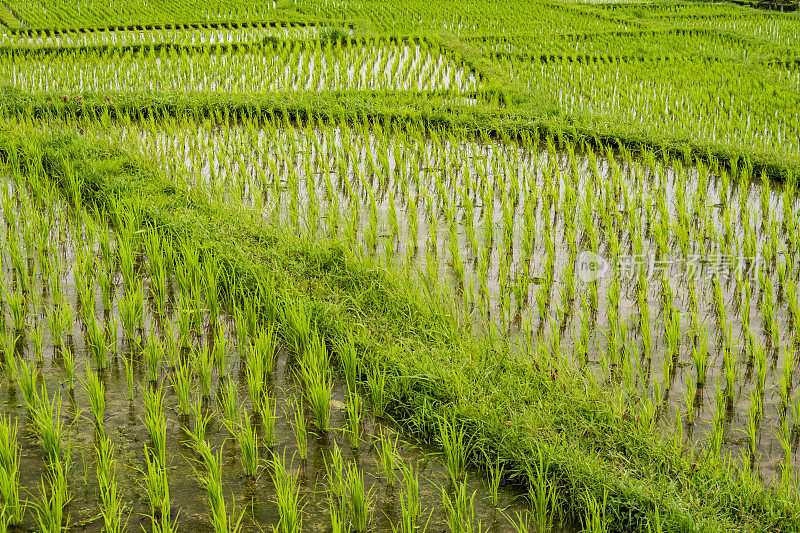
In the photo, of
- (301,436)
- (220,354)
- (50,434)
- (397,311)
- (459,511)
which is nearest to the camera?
(459,511)

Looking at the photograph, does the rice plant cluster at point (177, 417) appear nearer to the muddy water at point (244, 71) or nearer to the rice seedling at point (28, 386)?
the rice seedling at point (28, 386)

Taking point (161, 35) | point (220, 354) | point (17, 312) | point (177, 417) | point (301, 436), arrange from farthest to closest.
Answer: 1. point (161, 35)
2. point (17, 312)
3. point (220, 354)
4. point (177, 417)
5. point (301, 436)

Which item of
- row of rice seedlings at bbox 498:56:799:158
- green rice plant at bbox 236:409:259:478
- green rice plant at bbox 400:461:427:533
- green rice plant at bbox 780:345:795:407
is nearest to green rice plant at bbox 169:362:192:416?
green rice plant at bbox 236:409:259:478

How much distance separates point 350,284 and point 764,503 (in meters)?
2.06

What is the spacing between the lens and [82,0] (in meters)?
14.1

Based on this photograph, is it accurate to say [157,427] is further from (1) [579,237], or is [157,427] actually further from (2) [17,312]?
(1) [579,237]

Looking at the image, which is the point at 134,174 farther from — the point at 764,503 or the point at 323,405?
the point at 764,503

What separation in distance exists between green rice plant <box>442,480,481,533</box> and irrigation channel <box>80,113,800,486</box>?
0.75 m

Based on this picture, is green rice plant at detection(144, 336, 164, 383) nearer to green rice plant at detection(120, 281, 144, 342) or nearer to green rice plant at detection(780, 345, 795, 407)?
green rice plant at detection(120, 281, 144, 342)

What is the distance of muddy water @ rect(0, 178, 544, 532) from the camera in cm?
236

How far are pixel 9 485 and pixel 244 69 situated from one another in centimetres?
778

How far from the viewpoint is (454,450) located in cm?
250

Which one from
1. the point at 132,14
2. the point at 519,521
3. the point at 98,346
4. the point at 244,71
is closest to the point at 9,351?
the point at 98,346

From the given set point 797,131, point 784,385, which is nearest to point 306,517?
point 784,385
